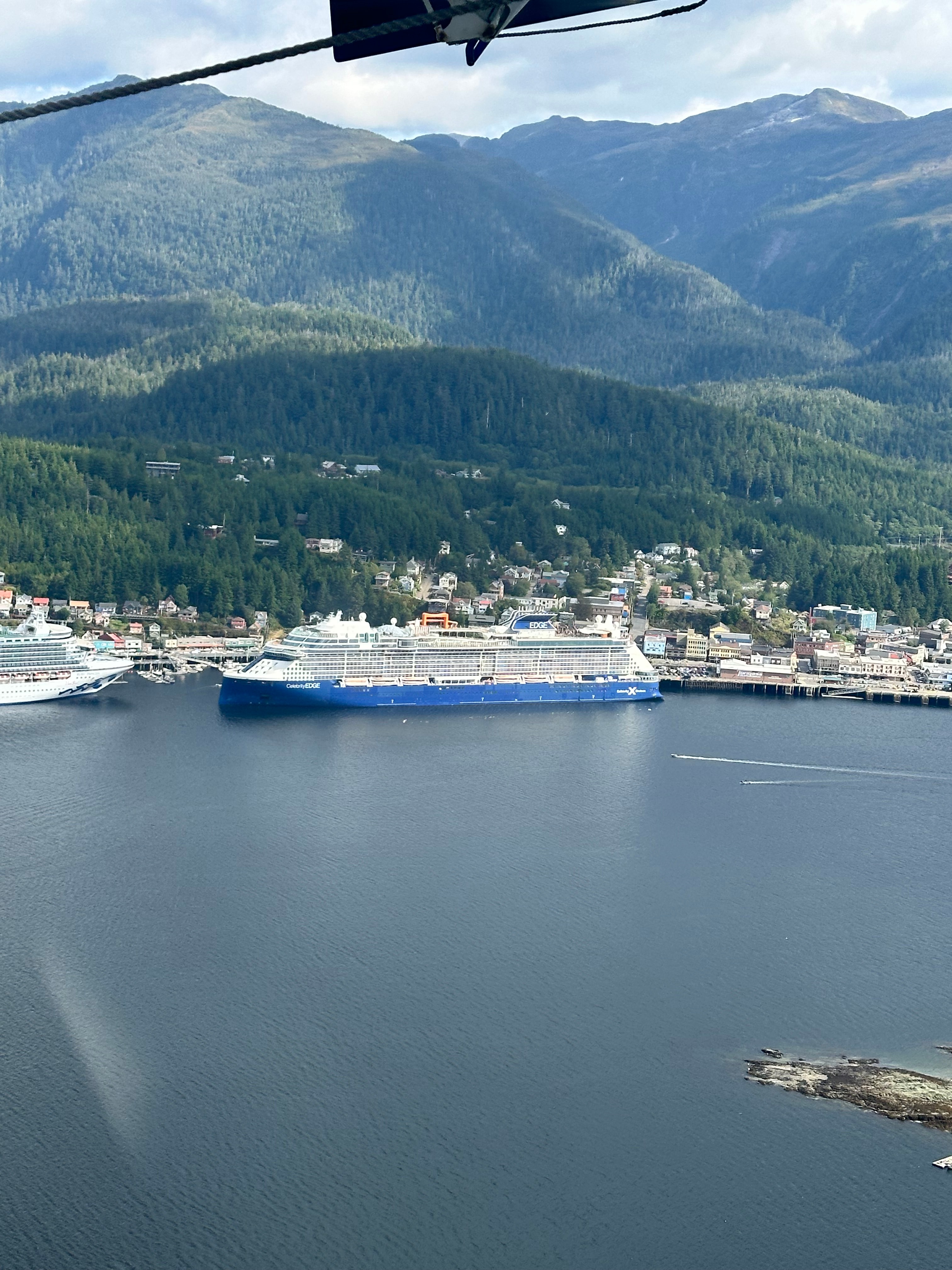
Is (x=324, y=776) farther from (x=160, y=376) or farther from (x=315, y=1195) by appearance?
(x=160, y=376)

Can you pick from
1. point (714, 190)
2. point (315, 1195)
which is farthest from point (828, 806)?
point (714, 190)

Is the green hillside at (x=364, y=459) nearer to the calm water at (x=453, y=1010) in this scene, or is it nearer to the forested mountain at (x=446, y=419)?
the forested mountain at (x=446, y=419)

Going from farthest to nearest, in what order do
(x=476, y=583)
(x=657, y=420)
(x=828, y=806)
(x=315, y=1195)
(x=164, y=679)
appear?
(x=657, y=420) < (x=476, y=583) < (x=164, y=679) < (x=828, y=806) < (x=315, y=1195)

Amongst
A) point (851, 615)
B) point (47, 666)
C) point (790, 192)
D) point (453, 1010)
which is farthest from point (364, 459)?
point (790, 192)

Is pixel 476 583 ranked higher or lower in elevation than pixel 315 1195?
higher

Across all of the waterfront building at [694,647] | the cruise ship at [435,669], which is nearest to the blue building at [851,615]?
the waterfront building at [694,647]

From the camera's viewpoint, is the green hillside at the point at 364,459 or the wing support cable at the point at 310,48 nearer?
the wing support cable at the point at 310,48

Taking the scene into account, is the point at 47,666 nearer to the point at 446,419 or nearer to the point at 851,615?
the point at 851,615

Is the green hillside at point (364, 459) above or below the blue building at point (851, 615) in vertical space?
above
